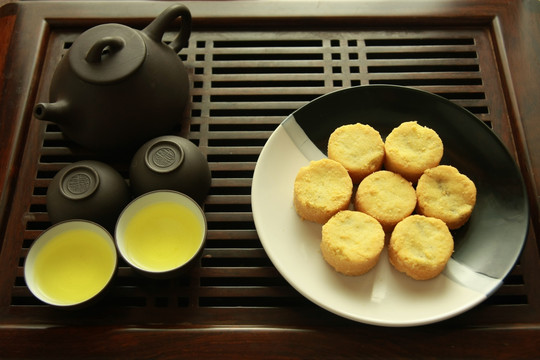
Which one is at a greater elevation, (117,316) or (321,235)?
(321,235)

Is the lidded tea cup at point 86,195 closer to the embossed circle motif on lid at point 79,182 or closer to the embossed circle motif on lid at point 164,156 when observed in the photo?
the embossed circle motif on lid at point 79,182

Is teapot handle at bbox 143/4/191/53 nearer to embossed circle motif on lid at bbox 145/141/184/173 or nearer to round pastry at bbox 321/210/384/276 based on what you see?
embossed circle motif on lid at bbox 145/141/184/173

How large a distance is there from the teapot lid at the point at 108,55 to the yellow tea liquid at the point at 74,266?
1.17 feet

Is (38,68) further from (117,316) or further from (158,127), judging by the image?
(117,316)

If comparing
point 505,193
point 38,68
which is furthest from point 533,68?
point 38,68

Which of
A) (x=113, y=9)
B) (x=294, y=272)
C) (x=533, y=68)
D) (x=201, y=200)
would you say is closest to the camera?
(x=294, y=272)

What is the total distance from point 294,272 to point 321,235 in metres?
0.12

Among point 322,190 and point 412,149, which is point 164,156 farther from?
point 412,149

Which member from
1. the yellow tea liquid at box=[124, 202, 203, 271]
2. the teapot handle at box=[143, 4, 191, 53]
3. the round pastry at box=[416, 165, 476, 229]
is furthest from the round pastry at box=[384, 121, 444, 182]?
the teapot handle at box=[143, 4, 191, 53]

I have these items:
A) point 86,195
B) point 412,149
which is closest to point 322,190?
point 412,149

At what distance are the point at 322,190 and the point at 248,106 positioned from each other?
0.36 metres

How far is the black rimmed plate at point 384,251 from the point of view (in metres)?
1.02

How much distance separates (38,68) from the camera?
1.34 m

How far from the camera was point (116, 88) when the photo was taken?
3.61 ft
